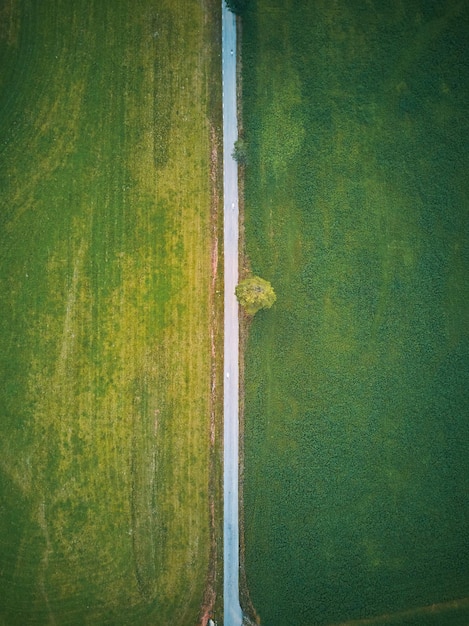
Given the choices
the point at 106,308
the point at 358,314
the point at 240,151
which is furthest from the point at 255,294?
the point at 106,308

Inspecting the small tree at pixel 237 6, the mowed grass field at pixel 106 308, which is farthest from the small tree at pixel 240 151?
the small tree at pixel 237 6

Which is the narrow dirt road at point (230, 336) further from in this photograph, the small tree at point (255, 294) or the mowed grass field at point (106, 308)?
the small tree at point (255, 294)

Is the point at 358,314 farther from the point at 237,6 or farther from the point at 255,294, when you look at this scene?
the point at 237,6

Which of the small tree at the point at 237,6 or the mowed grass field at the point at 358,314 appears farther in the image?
the small tree at the point at 237,6

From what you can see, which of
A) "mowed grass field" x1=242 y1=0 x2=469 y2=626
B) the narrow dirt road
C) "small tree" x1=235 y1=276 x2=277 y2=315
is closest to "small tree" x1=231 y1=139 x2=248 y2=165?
the narrow dirt road

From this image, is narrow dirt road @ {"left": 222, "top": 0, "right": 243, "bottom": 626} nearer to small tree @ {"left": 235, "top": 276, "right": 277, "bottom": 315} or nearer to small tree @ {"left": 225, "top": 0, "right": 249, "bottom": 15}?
small tree @ {"left": 225, "top": 0, "right": 249, "bottom": 15}
